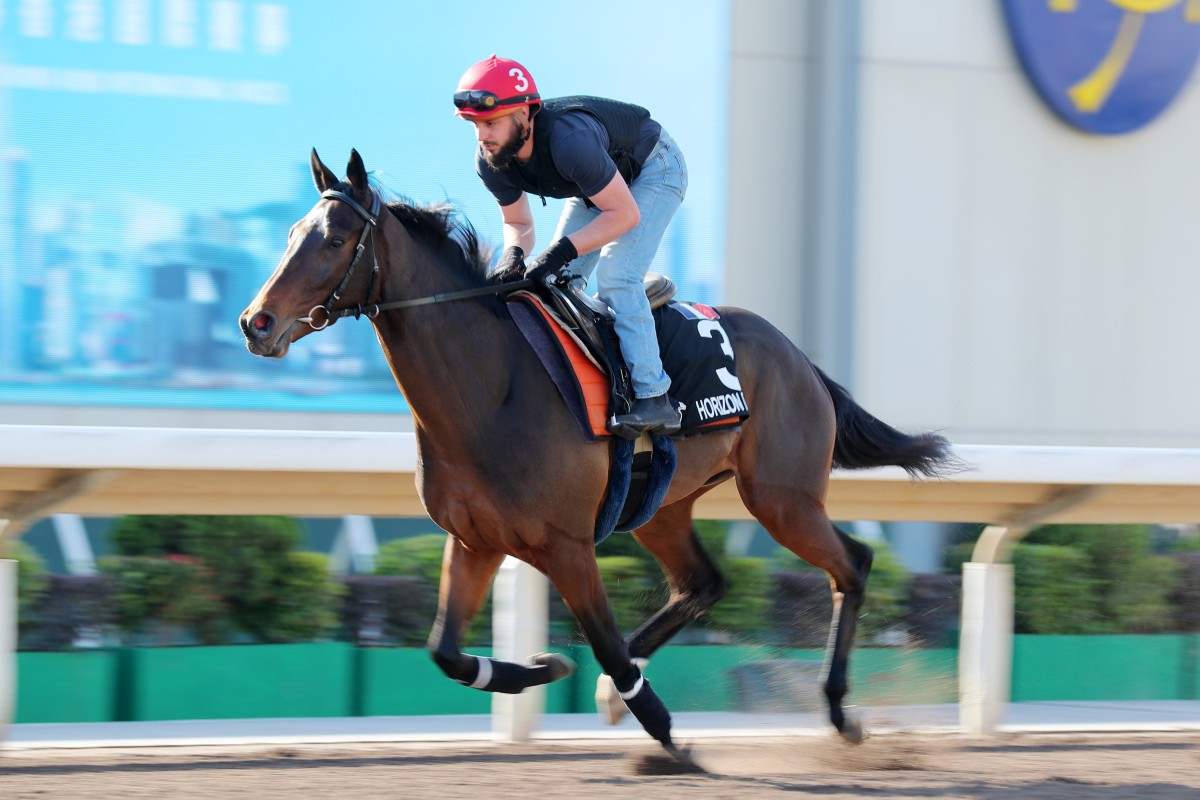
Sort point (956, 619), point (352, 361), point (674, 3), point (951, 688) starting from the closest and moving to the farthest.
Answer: point (951, 688), point (956, 619), point (352, 361), point (674, 3)

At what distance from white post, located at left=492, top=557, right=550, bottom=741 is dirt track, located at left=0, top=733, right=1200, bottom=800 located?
4.8 inches

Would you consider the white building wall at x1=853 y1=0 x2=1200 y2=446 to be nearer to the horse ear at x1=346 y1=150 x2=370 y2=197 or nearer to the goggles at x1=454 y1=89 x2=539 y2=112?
the goggles at x1=454 y1=89 x2=539 y2=112

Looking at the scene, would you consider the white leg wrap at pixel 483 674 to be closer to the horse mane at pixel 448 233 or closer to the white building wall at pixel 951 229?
the horse mane at pixel 448 233

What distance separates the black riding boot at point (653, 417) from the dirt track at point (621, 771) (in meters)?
1.06

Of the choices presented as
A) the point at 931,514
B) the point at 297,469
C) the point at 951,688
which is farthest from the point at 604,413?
the point at 951,688

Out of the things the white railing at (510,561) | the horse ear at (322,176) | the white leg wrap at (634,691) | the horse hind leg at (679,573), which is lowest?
the white leg wrap at (634,691)

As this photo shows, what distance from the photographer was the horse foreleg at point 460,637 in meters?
4.11

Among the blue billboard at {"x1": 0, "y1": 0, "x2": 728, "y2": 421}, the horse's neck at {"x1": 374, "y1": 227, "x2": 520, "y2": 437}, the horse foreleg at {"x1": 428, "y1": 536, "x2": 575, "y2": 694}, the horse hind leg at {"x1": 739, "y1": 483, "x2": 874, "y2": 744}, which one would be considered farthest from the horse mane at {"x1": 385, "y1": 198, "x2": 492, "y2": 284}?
the blue billboard at {"x1": 0, "y1": 0, "x2": 728, "y2": 421}

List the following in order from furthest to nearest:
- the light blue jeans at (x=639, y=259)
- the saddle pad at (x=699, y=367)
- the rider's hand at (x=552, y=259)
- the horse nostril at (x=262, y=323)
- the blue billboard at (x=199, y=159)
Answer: the blue billboard at (x=199, y=159) < the saddle pad at (x=699, y=367) < the light blue jeans at (x=639, y=259) < the rider's hand at (x=552, y=259) < the horse nostril at (x=262, y=323)

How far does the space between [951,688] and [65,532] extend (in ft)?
16.5

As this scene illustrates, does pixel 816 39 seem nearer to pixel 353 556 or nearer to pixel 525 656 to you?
pixel 353 556

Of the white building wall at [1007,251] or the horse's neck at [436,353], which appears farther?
the white building wall at [1007,251]

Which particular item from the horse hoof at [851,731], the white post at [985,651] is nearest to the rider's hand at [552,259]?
the horse hoof at [851,731]

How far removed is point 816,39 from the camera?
9695mm
